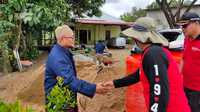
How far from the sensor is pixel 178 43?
26.5ft

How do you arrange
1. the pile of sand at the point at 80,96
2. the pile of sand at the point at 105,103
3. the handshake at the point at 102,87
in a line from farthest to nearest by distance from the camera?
the pile of sand at the point at 80,96 → the pile of sand at the point at 105,103 → the handshake at the point at 102,87

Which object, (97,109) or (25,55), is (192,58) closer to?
(97,109)

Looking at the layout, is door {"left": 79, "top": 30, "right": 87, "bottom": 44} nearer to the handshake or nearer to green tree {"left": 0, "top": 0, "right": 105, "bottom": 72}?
green tree {"left": 0, "top": 0, "right": 105, "bottom": 72}

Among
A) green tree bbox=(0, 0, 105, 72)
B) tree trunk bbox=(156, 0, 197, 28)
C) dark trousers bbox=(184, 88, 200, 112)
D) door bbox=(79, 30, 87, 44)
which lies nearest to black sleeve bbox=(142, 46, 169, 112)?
dark trousers bbox=(184, 88, 200, 112)

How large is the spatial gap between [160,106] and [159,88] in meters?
0.15

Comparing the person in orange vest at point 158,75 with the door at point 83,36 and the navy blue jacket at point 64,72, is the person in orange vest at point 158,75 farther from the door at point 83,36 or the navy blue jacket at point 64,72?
the door at point 83,36

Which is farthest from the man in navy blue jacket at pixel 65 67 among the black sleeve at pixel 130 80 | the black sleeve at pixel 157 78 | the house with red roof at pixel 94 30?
the house with red roof at pixel 94 30

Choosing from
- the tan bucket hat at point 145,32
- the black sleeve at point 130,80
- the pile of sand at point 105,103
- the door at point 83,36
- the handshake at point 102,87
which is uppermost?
the tan bucket hat at point 145,32

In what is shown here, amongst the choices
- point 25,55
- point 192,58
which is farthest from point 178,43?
point 25,55

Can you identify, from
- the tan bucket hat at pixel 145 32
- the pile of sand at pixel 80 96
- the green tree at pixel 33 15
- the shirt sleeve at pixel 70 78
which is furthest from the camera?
the pile of sand at pixel 80 96

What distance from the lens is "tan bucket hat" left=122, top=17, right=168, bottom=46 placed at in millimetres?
3963

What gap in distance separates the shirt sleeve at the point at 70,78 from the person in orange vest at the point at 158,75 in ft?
2.82

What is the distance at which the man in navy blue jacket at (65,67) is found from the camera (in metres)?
4.61

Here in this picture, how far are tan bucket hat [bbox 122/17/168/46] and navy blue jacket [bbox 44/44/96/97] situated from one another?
85cm
